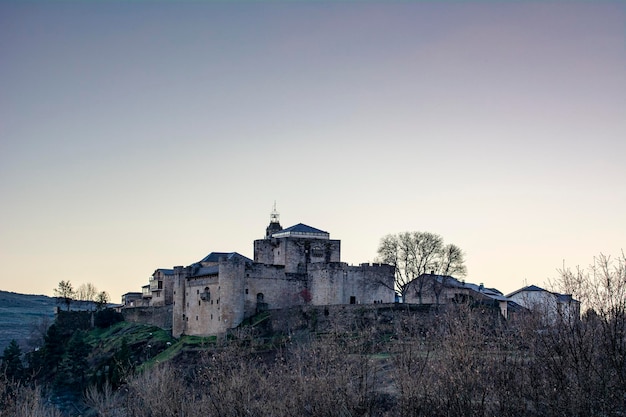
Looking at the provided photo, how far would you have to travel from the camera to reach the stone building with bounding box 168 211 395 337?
68.5m

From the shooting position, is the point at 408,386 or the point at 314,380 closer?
the point at 408,386

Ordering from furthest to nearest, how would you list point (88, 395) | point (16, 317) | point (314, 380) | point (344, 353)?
point (16, 317)
point (88, 395)
point (344, 353)
point (314, 380)

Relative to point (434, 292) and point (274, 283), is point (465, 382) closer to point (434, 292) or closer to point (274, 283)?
point (434, 292)

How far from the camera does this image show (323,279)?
232 feet

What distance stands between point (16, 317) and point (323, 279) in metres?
124

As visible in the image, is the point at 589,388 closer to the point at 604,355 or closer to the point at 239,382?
the point at 604,355

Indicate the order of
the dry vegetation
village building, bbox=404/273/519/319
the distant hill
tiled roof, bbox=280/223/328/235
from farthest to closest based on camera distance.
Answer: the distant hill → tiled roof, bbox=280/223/328/235 → village building, bbox=404/273/519/319 → the dry vegetation

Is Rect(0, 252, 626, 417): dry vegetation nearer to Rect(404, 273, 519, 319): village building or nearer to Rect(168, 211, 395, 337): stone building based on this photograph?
Rect(168, 211, 395, 337): stone building

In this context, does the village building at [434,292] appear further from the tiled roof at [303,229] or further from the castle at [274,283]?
the tiled roof at [303,229]

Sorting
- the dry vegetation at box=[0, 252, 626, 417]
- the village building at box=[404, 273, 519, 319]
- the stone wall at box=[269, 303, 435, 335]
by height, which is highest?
the village building at box=[404, 273, 519, 319]

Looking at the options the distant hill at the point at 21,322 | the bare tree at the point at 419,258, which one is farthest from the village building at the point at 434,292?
the distant hill at the point at 21,322

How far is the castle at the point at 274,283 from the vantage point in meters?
68.5

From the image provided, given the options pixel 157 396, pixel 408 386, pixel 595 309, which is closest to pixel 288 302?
pixel 157 396

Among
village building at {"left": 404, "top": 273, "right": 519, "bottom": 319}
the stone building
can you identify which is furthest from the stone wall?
village building at {"left": 404, "top": 273, "right": 519, "bottom": 319}
